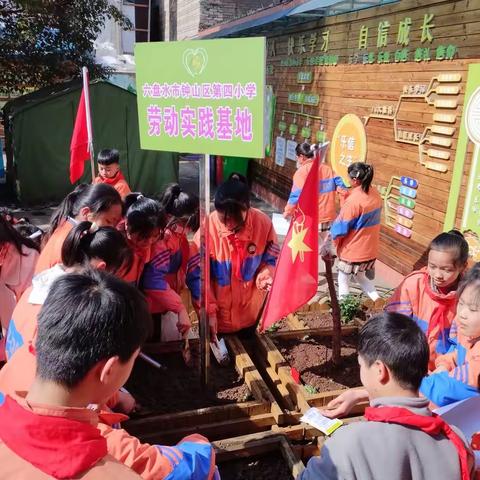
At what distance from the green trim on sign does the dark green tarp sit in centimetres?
677

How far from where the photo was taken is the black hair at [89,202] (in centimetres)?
256

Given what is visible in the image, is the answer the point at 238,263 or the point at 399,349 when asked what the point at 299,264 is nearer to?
the point at 238,263

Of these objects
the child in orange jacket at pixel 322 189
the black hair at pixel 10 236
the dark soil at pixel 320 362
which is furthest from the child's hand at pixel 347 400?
the child in orange jacket at pixel 322 189

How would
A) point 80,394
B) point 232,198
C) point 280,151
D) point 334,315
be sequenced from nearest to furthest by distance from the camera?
1. point 80,394
2. point 232,198
3. point 334,315
4. point 280,151

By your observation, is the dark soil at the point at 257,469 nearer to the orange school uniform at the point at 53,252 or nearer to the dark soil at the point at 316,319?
the orange school uniform at the point at 53,252

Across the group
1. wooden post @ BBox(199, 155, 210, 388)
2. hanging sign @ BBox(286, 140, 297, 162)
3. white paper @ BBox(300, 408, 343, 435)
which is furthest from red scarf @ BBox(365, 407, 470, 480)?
hanging sign @ BBox(286, 140, 297, 162)

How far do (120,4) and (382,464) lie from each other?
2123cm

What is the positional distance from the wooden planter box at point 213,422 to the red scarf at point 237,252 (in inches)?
30.4

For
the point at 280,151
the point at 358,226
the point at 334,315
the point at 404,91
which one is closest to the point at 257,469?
the point at 334,315

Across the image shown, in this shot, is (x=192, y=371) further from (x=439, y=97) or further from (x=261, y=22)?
(x=261, y=22)

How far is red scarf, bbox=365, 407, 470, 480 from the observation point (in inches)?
52.1

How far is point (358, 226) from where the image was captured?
491cm

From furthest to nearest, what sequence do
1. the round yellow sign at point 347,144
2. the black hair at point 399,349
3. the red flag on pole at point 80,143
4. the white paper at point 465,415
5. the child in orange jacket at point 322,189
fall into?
the round yellow sign at point 347,144 → the child in orange jacket at point 322,189 → the red flag on pole at point 80,143 → the white paper at point 465,415 → the black hair at point 399,349

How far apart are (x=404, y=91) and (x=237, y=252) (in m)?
3.65
